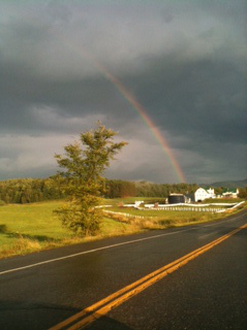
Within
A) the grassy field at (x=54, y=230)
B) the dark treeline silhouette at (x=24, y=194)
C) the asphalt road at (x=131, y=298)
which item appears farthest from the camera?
the dark treeline silhouette at (x=24, y=194)

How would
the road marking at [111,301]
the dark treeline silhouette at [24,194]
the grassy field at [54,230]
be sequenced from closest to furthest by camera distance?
the road marking at [111,301] < the grassy field at [54,230] < the dark treeline silhouette at [24,194]

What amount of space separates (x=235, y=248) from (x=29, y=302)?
938cm

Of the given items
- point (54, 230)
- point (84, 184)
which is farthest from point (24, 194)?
point (84, 184)

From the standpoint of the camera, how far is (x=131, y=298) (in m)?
5.58

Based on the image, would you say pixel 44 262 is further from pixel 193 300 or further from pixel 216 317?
pixel 216 317

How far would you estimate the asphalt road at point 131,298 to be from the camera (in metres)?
4.54

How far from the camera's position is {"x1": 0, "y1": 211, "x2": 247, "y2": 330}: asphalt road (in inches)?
179

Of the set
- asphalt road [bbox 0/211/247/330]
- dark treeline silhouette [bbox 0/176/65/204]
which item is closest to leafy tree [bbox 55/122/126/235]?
asphalt road [bbox 0/211/247/330]

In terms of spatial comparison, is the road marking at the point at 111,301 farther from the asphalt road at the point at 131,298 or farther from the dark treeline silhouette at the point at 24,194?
the dark treeline silhouette at the point at 24,194

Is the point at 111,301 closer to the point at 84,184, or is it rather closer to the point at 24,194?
the point at 84,184

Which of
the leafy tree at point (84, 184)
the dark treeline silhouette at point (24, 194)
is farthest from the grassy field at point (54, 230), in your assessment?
the dark treeline silhouette at point (24, 194)

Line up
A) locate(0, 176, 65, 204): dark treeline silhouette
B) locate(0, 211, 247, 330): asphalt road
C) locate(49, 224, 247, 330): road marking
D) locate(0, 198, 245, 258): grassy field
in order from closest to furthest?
1. locate(49, 224, 247, 330): road marking
2. locate(0, 211, 247, 330): asphalt road
3. locate(0, 198, 245, 258): grassy field
4. locate(0, 176, 65, 204): dark treeline silhouette

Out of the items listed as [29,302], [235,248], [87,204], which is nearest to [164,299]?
[29,302]

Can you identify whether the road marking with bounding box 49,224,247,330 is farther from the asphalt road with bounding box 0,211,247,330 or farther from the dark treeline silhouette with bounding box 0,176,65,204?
the dark treeline silhouette with bounding box 0,176,65,204
